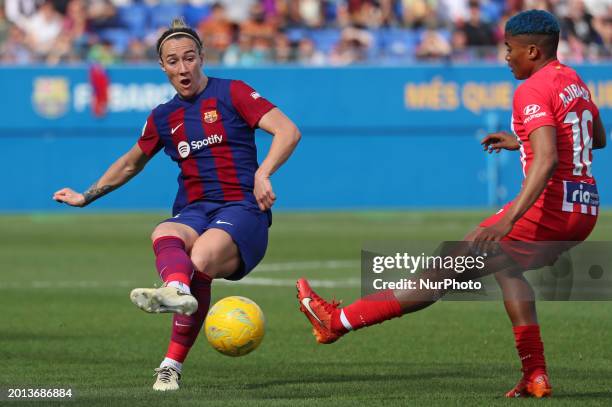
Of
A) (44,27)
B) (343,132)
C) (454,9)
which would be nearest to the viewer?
(343,132)

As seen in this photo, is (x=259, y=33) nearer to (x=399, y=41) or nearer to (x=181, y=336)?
(x=399, y=41)

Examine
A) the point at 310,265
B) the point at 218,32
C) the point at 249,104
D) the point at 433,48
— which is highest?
the point at 218,32

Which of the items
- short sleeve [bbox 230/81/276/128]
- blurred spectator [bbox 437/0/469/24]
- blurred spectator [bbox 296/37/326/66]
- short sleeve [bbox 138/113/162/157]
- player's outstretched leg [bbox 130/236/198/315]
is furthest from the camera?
blurred spectator [bbox 437/0/469/24]

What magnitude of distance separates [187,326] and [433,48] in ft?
71.2

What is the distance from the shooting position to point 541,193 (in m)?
6.80

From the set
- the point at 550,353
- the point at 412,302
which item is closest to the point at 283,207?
the point at 550,353

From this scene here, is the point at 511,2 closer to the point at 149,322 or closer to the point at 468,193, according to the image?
the point at 468,193

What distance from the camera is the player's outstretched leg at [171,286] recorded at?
6984mm

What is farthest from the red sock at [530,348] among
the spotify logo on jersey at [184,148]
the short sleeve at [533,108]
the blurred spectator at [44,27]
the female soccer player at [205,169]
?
the blurred spectator at [44,27]

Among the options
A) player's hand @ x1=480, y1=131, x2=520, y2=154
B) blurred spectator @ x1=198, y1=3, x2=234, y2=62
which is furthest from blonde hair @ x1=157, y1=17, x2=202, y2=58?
blurred spectator @ x1=198, y1=3, x2=234, y2=62

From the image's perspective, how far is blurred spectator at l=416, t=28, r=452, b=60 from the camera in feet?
94.7

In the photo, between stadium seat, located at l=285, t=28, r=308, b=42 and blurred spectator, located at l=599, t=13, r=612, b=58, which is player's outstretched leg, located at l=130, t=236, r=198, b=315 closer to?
stadium seat, located at l=285, t=28, r=308, b=42

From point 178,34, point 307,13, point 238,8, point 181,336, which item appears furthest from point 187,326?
point 307,13

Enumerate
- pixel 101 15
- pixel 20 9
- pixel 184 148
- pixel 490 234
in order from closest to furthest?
pixel 490 234 → pixel 184 148 → pixel 101 15 → pixel 20 9
